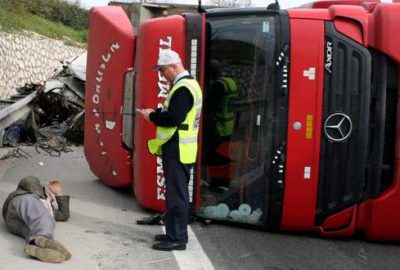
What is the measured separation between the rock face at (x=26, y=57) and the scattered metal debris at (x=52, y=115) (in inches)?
156

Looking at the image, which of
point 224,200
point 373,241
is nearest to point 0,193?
point 224,200

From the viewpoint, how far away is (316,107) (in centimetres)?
487

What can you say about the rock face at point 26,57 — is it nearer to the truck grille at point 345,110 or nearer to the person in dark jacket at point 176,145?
the person in dark jacket at point 176,145

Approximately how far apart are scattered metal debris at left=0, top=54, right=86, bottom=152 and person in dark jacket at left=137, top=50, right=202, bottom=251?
430 cm

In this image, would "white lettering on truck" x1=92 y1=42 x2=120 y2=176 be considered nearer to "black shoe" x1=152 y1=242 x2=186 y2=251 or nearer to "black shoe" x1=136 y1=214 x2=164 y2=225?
"black shoe" x1=136 y1=214 x2=164 y2=225

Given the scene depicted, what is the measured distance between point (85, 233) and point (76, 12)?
76.1 feet

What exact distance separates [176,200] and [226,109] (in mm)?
979

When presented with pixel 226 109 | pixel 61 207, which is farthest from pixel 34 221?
pixel 226 109

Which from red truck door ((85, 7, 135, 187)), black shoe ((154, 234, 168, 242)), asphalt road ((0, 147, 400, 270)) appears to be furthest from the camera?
red truck door ((85, 7, 135, 187))

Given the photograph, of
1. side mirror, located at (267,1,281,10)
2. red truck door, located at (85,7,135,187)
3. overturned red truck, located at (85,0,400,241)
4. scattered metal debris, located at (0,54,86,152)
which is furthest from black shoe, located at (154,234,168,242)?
scattered metal debris, located at (0,54,86,152)

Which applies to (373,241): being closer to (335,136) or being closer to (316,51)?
(335,136)

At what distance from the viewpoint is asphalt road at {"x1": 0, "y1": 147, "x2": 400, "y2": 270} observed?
163 inches

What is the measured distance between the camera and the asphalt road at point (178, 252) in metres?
4.13

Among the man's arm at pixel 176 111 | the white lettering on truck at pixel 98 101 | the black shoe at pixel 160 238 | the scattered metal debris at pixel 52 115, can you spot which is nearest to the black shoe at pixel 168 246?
the black shoe at pixel 160 238
